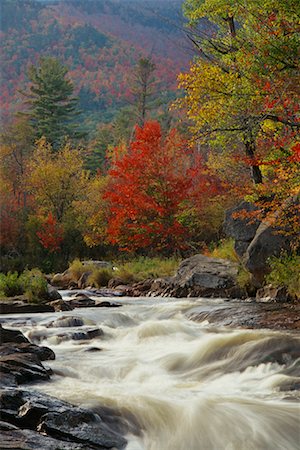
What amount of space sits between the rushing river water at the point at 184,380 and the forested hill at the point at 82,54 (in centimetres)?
8224

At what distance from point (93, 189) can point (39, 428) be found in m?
28.6

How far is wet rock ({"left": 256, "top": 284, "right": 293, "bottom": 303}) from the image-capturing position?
1510cm

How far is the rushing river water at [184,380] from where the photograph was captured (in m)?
6.56

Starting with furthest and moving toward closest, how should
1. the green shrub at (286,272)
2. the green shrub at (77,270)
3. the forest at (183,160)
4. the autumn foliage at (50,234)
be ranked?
the autumn foliage at (50,234), the green shrub at (77,270), the green shrub at (286,272), the forest at (183,160)

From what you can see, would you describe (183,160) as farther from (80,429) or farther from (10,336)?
(80,429)

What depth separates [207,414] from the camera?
7.03 metres

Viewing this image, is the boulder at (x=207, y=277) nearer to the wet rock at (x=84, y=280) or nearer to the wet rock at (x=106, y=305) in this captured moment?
the wet rock at (x=106, y=305)

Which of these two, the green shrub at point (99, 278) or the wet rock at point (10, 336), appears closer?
the wet rock at point (10, 336)

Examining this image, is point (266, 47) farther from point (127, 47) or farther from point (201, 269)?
point (127, 47)

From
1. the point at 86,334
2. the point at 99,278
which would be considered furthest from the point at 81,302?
the point at 99,278

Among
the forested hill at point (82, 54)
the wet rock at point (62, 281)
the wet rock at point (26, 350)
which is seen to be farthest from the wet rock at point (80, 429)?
the forested hill at point (82, 54)

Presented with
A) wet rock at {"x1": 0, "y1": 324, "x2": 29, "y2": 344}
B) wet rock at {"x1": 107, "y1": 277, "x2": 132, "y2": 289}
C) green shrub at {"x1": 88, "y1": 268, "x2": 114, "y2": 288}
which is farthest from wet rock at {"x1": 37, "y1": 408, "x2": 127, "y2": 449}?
green shrub at {"x1": 88, "y1": 268, "x2": 114, "y2": 288}

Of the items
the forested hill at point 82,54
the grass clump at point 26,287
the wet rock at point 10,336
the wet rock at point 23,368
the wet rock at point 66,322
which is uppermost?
the forested hill at point 82,54

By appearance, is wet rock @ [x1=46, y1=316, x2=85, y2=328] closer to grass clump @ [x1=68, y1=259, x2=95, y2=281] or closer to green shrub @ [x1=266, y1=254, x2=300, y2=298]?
green shrub @ [x1=266, y1=254, x2=300, y2=298]
